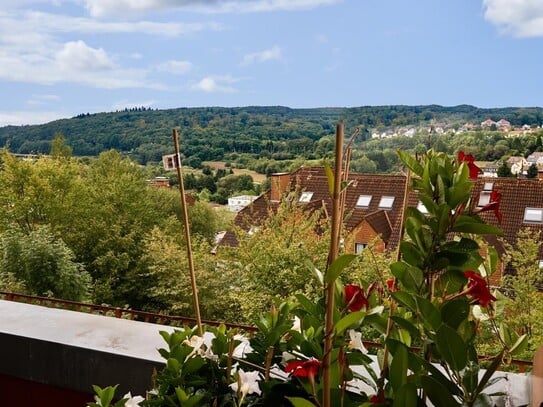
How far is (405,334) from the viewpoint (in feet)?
1.84

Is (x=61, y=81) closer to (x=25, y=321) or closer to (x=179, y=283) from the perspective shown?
(x=179, y=283)

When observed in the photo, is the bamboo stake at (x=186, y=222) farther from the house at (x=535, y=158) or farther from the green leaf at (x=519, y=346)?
the house at (x=535, y=158)

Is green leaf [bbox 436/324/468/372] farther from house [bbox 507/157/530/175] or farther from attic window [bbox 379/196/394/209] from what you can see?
attic window [bbox 379/196/394/209]

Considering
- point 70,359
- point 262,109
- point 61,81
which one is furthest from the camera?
point 61,81

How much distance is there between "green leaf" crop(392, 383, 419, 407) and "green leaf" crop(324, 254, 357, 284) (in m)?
0.11

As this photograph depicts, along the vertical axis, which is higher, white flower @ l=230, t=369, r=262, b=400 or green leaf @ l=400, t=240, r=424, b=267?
green leaf @ l=400, t=240, r=424, b=267

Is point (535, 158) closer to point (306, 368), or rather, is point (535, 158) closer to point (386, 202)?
point (306, 368)

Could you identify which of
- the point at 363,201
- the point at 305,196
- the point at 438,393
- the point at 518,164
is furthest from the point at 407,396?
the point at 363,201

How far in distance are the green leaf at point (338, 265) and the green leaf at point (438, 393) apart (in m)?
0.12

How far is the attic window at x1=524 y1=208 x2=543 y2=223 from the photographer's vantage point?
8.06m

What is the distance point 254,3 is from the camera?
6641mm

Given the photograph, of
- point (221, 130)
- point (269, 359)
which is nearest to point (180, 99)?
point (221, 130)

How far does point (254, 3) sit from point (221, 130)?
7.33ft

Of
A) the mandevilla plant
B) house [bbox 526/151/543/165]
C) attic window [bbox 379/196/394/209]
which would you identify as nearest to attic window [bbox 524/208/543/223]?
attic window [bbox 379/196/394/209]
